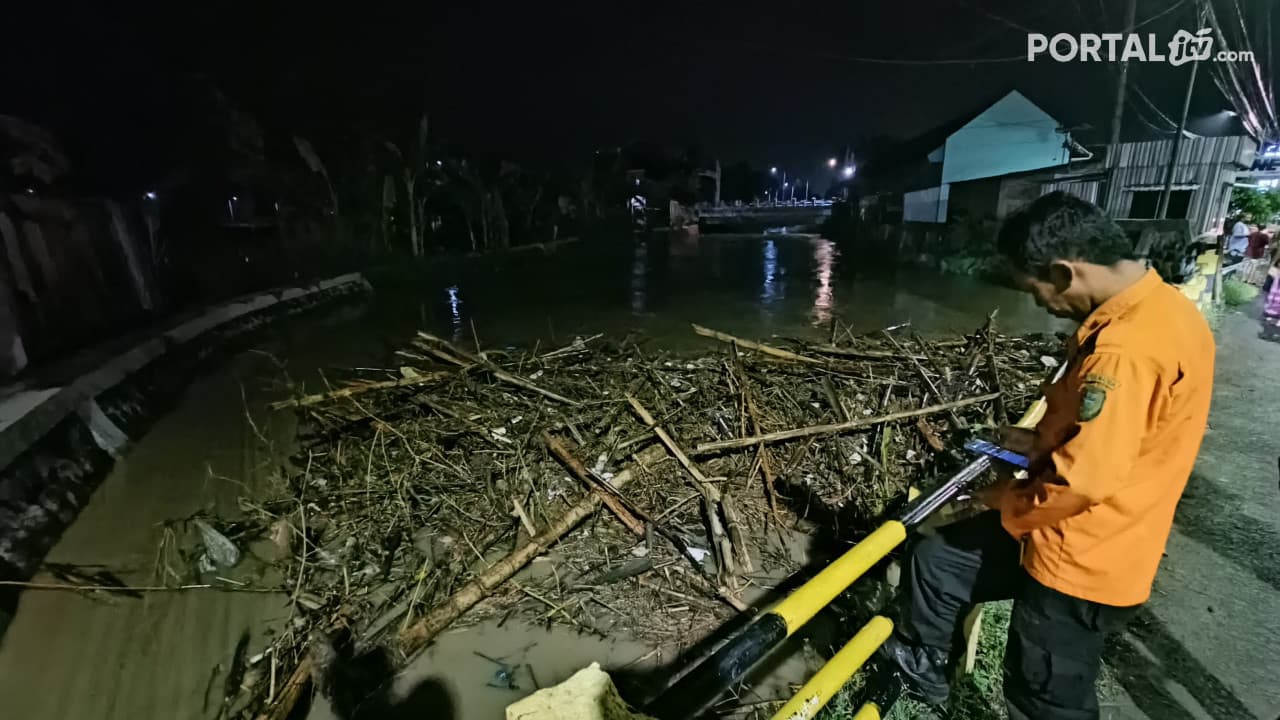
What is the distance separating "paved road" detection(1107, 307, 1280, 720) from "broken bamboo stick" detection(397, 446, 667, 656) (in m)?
3.24

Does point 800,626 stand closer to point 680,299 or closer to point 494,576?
point 494,576

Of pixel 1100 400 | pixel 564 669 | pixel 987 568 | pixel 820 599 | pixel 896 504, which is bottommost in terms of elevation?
pixel 564 669

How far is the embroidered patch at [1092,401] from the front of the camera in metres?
1.72

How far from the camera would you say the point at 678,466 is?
4.89m

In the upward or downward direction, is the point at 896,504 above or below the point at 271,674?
above

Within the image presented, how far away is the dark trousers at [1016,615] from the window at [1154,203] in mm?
22421

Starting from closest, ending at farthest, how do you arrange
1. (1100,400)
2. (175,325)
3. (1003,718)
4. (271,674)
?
(1100,400)
(1003,718)
(271,674)
(175,325)

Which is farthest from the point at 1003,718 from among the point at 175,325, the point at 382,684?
the point at 175,325

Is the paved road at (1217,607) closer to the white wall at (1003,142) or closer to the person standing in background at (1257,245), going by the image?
the person standing in background at (1257,245)

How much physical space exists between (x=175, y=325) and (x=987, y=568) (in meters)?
11.5

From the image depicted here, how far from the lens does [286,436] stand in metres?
6.43

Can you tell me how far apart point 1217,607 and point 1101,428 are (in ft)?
10.1

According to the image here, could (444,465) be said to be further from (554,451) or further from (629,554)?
(629,554)

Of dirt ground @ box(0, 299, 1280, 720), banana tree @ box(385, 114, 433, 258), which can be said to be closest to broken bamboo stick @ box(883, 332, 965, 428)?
dirt ground @ box(0, 299, 1280, 720)
